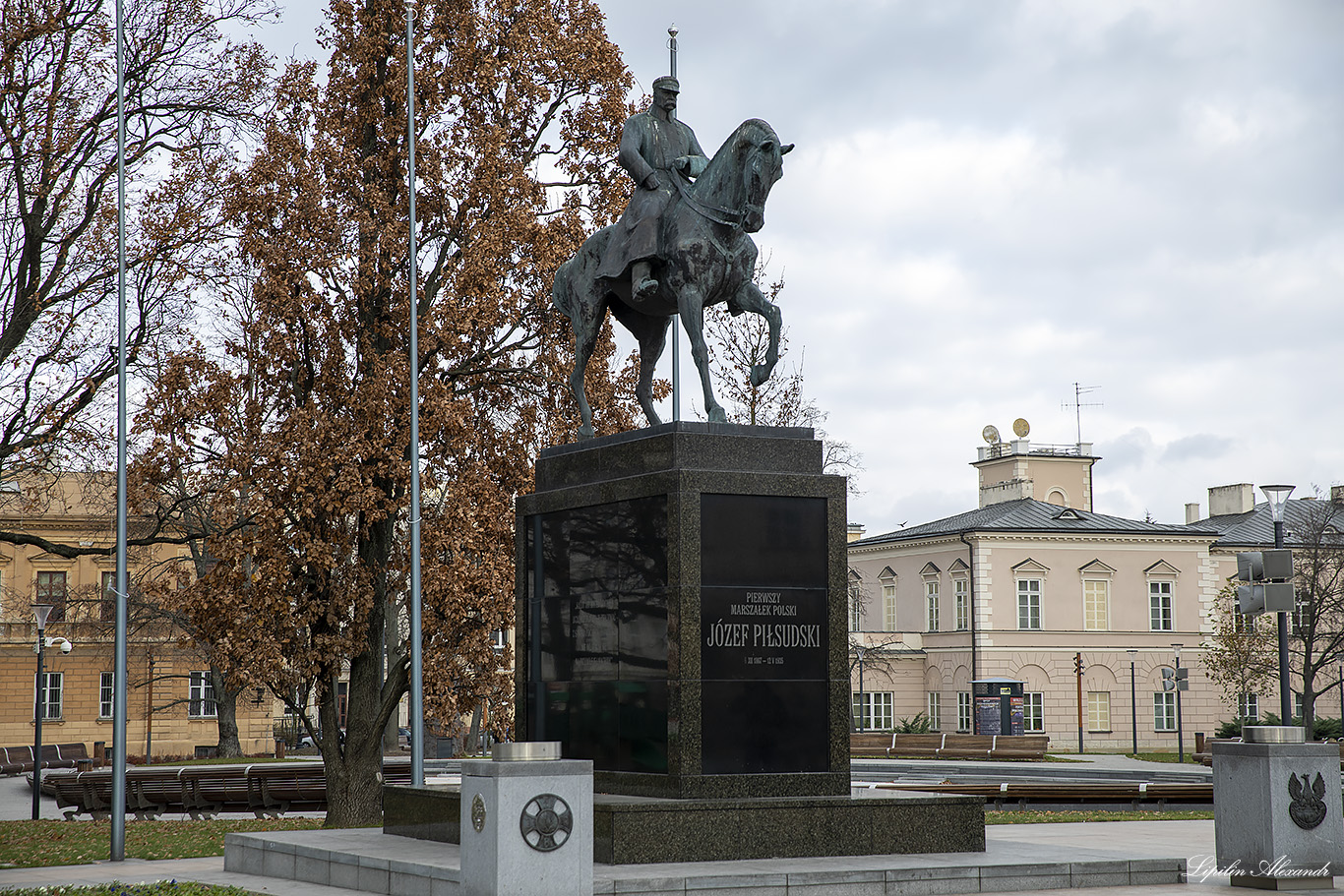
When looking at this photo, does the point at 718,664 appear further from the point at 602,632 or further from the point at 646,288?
the point at 646,288

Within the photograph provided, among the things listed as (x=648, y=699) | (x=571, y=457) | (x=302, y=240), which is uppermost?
(x=302, y=240)

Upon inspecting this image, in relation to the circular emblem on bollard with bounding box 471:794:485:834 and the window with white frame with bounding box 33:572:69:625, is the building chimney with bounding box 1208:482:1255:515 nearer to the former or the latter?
the window with white frame with bounding box 33:572:69:625

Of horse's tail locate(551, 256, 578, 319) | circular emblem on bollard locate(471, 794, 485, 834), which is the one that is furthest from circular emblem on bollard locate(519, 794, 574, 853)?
horse's tail locate(551, 256, 578, 319)

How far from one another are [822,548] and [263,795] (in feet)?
55.6

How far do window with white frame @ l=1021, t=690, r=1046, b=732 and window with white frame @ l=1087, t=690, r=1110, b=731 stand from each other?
1.99m

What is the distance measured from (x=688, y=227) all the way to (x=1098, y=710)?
167 feet

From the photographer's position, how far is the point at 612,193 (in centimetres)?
2322

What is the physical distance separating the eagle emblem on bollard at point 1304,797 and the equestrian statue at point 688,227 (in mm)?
5298

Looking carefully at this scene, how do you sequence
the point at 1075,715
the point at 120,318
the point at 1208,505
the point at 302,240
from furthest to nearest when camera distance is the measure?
1. the point at 1208,505
2. the point at 1075,715
3. the point at 302,240
4. the point at 120,318

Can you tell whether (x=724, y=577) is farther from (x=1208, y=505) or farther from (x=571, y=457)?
(x=1208, y=505)

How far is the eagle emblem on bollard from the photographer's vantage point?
11.4m

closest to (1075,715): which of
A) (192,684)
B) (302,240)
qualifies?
(192,684)

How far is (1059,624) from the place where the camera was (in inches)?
2347

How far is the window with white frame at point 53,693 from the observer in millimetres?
57438
